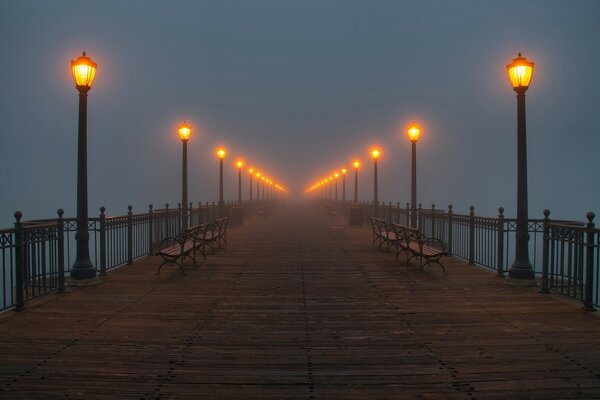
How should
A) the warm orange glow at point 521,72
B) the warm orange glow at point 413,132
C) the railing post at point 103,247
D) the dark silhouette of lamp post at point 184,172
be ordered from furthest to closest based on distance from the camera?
the warm orange glow at point 413,132, the dark silhouette of lamp post at point 184,172, the railing post at point 103,247, the warm orange glow at point 521,72

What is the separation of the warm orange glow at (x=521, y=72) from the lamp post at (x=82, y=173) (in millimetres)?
8719

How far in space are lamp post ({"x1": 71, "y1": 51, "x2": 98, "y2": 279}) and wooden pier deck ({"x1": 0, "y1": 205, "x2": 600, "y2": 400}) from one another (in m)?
0.57

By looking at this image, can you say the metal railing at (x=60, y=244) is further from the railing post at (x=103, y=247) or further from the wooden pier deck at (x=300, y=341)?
the wooden pier deck at (x=300, y=341)

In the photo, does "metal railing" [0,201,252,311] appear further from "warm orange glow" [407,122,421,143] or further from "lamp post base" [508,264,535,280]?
"warm orange glow" [407,122,421,143]

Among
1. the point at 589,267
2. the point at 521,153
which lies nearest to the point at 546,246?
the point at 589,267

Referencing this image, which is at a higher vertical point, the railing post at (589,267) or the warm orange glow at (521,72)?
the warm orange glow at (521,72)

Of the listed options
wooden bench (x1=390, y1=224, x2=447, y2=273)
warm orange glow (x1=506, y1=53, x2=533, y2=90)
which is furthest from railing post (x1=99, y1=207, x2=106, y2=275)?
warm orange glow (x1=506, y1=53, x2=533, y2=90)

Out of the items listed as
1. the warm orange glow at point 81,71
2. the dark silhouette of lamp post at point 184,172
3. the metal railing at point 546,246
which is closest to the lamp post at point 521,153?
the metal railing at point 546,246

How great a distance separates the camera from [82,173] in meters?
9.48

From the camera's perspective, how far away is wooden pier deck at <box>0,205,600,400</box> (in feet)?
14.1

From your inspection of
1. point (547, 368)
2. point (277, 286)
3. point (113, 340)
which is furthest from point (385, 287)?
point (113, 340)

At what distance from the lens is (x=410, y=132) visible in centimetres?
1708

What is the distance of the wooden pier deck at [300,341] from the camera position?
14.1 feet

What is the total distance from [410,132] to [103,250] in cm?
1129
